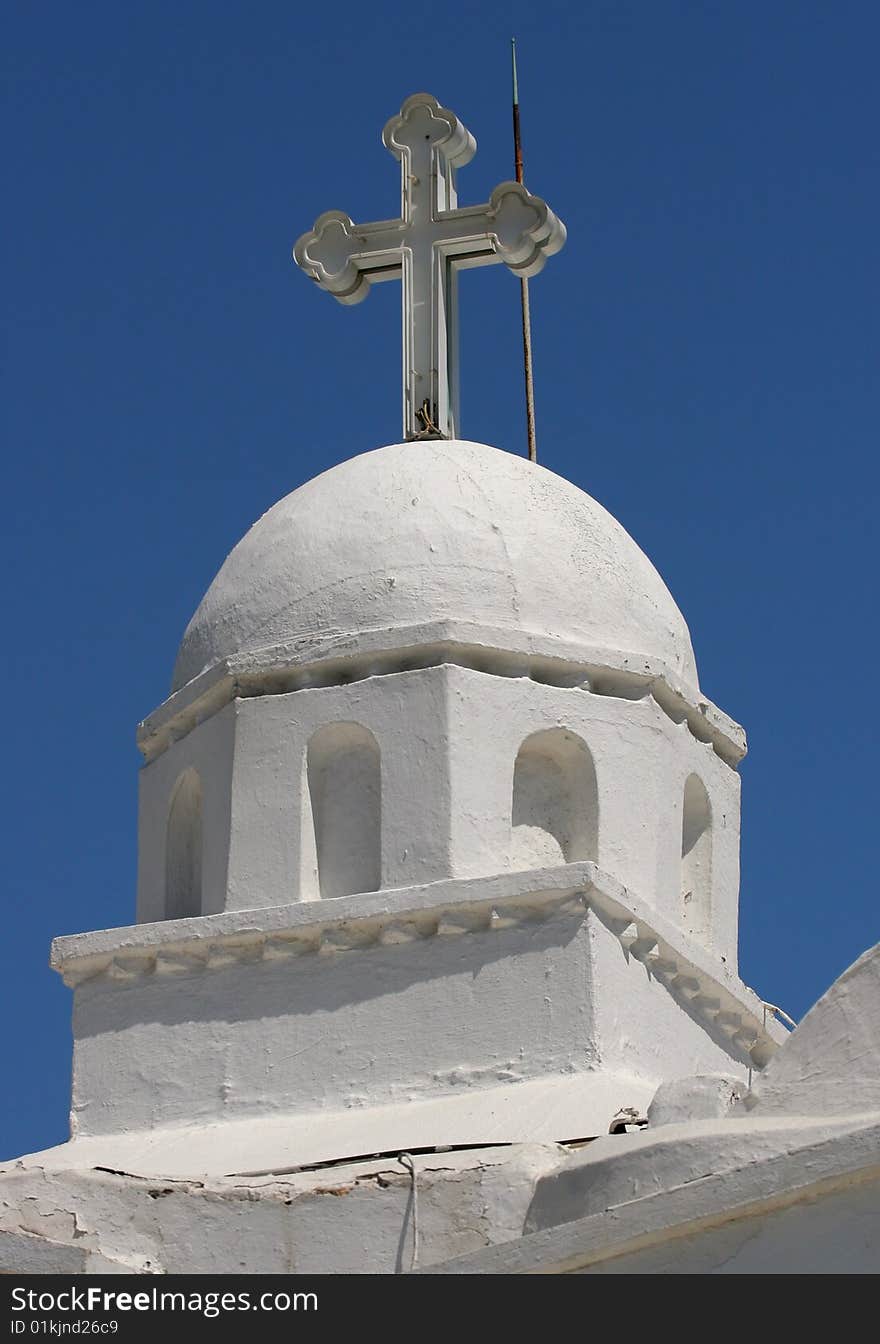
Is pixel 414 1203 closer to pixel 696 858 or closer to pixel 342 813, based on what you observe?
pixel 342 813

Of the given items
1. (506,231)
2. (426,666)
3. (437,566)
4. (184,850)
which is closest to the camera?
(426,666)

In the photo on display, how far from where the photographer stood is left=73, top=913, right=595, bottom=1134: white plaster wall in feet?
64.0

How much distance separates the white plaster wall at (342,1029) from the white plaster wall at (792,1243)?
4256 mm

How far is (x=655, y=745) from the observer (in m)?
21.0

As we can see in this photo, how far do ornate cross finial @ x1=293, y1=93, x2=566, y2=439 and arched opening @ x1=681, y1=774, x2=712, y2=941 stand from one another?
302 centimetres

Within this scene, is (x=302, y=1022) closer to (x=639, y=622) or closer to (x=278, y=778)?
(x=278, y=778)

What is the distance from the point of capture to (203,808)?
2122 centimetres

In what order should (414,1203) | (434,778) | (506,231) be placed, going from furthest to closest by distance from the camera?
(506,231) → (434,778) → (414,1203)

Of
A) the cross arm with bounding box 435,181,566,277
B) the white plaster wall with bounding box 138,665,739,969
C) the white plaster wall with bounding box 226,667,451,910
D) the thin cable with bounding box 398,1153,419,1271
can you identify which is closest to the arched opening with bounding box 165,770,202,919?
the white plaster wall with bounding box 138,665,739,969

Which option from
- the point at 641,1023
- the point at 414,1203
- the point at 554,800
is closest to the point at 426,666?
the point at 554,800

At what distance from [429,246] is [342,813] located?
15.1 feet

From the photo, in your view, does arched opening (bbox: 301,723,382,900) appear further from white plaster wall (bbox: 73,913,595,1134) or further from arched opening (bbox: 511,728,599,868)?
arched opening (bbox: 511,728,599,868)

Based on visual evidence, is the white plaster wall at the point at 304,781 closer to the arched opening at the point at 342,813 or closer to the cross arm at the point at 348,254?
the arched opening at the point at 342,813

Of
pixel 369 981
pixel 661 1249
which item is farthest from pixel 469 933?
pixel 661 1249
